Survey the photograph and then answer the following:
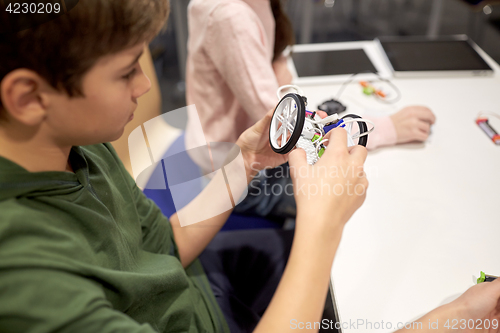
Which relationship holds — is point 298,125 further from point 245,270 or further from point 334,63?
point 334,63

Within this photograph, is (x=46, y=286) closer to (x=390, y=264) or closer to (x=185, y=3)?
(x=390, y=264)

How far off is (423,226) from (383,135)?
24cm

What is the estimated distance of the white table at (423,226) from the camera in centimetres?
57

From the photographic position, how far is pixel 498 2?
211 centimetres

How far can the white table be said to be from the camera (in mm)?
571

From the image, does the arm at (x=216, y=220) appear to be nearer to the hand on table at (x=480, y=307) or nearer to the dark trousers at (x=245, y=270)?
the dark trousers at (x=245, y=270)

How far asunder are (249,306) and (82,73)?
0.54 metres

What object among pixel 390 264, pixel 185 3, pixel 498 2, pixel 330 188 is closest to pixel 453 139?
pixel 390 264

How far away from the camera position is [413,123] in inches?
33.1

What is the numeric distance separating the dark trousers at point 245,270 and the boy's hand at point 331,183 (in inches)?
11.2

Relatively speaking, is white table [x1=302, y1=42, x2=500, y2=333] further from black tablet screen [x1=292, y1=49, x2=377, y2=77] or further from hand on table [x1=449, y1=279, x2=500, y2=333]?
black tablet screen [x1=292, y1=49, x2=377, y2=77]

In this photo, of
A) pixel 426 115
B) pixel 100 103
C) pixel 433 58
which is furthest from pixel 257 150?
pixel 433 58

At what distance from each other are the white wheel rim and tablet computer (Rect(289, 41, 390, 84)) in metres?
0.47

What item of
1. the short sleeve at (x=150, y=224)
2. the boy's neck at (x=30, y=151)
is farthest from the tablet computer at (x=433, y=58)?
the boy's neck at (x=30, y=151)
